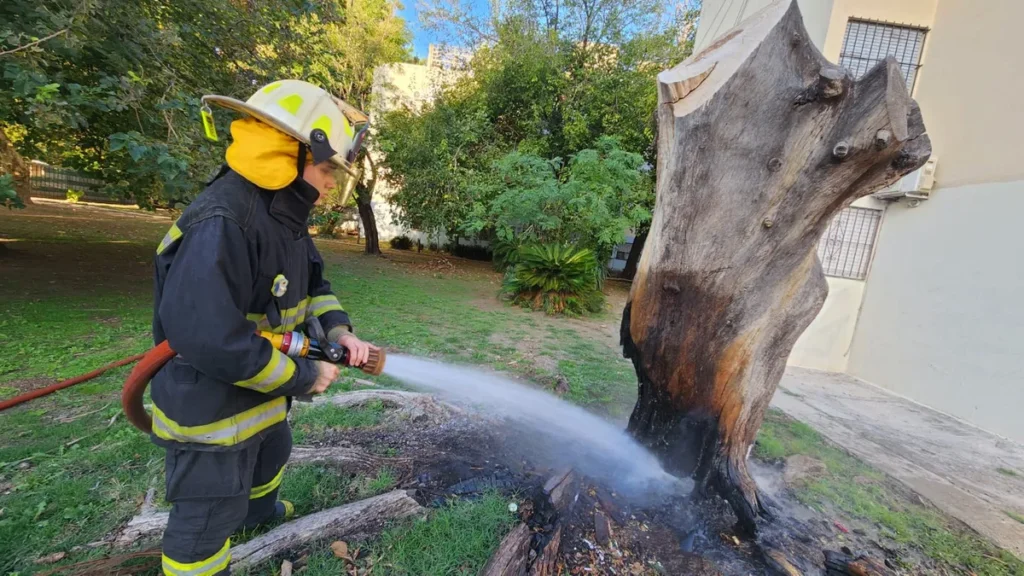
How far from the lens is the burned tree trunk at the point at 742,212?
5.89 ft

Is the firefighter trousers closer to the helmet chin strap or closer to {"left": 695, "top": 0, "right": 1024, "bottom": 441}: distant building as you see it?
the helmet chin strap

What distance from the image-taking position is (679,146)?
2107mm

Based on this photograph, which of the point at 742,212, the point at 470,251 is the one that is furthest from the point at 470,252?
the point at 742,212

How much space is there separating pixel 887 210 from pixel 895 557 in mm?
6032

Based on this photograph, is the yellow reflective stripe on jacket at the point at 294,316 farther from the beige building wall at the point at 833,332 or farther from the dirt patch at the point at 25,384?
the beige building wall at the point at 833,332

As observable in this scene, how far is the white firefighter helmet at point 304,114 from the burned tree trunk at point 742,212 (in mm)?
1511

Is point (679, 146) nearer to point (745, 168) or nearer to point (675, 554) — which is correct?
point (745, 168)

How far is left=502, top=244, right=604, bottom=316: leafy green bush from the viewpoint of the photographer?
8.48 m

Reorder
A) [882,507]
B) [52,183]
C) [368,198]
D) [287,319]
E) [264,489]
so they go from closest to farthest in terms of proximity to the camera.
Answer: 1. [287,319]
2. [264,489]
3. [882,507]
4. [368,198]
5. [52,183]

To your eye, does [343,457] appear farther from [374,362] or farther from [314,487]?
[374,362]

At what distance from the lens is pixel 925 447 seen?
4.20 m

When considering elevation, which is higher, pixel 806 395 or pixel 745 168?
pixel 745 168

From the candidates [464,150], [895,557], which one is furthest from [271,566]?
[464,150]

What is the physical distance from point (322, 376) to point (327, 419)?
72.2 inches
